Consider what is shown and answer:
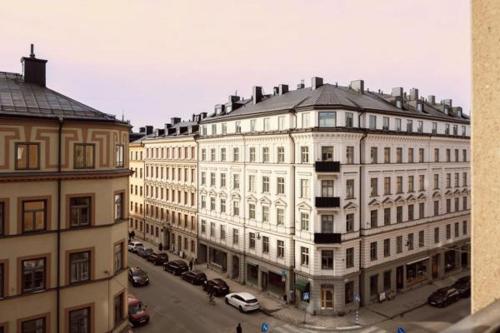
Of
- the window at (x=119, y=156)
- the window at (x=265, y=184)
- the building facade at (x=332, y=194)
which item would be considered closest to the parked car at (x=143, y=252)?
the building facade at (x=332, y=194)

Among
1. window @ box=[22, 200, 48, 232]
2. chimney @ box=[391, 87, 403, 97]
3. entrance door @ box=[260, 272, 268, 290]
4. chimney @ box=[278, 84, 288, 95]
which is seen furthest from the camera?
chimney @ box=[391, 87, 403, 97]

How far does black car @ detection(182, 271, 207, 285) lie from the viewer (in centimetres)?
4255

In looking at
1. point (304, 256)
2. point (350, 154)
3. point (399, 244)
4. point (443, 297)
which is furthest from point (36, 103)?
point (443, 297)

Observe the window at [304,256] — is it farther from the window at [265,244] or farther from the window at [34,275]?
the window at [34,275]

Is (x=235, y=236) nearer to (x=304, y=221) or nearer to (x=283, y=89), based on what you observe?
(x=304, y=221)

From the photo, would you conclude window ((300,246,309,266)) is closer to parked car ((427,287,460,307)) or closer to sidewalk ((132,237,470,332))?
sidewalk ((132,237,470,332))

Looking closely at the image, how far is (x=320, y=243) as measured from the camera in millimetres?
34531

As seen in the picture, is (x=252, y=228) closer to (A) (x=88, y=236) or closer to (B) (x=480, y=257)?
(A) (x=88, y=236)

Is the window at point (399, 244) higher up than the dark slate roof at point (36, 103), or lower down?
lower down

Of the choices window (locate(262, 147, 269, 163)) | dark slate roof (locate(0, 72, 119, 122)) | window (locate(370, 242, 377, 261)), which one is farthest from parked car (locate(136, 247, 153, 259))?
dark slate roof (locate(0, 72, 119, 122))

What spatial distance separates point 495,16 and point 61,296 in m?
20.2

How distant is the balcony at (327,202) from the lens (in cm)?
3441

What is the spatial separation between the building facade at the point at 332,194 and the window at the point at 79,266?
20015 millimetres

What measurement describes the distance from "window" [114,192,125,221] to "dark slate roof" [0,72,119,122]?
423 cm
